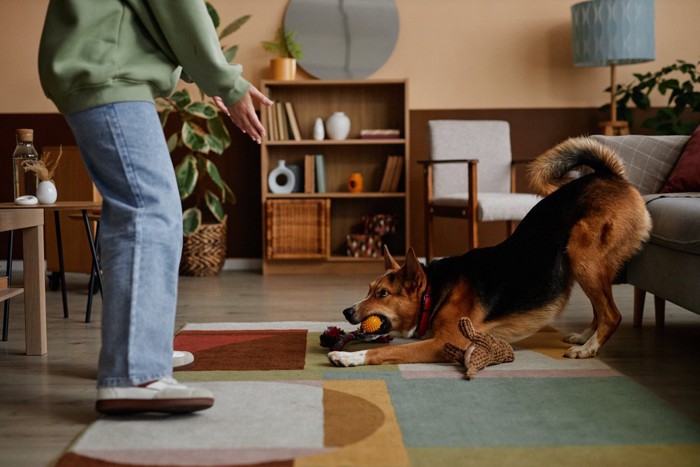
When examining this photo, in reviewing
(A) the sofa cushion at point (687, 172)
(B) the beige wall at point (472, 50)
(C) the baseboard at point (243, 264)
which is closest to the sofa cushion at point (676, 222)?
(A) the sofa cushion at point (687, 172)

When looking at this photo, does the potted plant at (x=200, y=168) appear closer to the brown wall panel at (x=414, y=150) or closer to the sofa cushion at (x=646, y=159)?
the brown wall panel at (x=414, y=150)

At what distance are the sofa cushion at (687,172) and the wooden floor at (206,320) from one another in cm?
56

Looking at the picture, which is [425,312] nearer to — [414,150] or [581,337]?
[581,337]

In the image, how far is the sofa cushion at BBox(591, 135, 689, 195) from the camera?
130 inches

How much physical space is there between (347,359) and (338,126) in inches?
122

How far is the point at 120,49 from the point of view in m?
1.78

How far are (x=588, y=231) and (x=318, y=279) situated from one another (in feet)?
8.38

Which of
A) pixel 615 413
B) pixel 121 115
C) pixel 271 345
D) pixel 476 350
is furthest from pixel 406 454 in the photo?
pixel 271 345

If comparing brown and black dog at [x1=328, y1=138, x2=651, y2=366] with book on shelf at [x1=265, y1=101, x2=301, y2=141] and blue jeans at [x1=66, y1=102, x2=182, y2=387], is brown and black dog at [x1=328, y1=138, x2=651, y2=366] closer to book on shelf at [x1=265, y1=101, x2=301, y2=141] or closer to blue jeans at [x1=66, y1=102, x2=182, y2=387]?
blue jeans at [x1=66, y1=102, x2=182, y2=387]

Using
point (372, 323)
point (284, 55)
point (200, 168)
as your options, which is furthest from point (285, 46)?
point (372, 323)

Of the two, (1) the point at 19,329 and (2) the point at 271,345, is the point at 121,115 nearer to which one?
(2) the point at 271,345

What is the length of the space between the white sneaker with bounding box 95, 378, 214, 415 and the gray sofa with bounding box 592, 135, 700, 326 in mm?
1547

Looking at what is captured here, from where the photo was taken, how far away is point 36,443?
5.66 ft

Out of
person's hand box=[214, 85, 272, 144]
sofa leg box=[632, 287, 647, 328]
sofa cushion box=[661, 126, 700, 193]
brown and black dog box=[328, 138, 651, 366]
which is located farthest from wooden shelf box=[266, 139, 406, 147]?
person's hand box=[214, 85, 272, 144]
